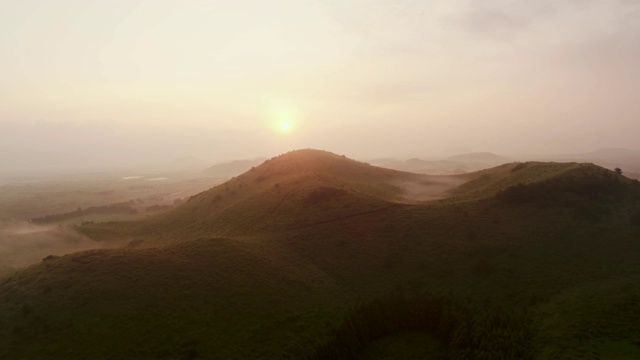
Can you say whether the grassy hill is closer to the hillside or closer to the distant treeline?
the hillside

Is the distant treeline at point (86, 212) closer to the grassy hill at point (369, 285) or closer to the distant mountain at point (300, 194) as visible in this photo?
the distant mountain at point (300, 194)

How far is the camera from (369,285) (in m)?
42.5

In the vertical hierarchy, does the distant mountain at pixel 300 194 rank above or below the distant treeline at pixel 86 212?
above

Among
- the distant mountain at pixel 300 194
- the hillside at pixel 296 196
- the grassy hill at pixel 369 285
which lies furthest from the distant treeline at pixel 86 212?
the grassy hill at pixel 369 285

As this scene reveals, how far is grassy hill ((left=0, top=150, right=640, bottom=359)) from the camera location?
105ft

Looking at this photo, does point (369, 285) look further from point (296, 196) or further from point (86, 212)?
point (86, 212)

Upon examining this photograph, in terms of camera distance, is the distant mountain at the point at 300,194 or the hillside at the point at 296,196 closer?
the hillside at the point at 296,196

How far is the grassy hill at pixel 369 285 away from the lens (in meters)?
32.1

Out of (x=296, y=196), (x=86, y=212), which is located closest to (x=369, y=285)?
(x=296, y=196)

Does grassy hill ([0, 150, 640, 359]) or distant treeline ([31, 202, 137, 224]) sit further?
distant treeline ([31, 202, 137, 224])

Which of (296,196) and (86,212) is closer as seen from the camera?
(296,196)

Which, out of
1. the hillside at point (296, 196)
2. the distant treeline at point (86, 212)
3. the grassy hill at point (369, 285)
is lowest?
the grassy hill at point (369, 285)

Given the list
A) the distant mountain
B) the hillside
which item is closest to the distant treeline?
the hillside

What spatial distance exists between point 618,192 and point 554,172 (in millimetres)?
9287
